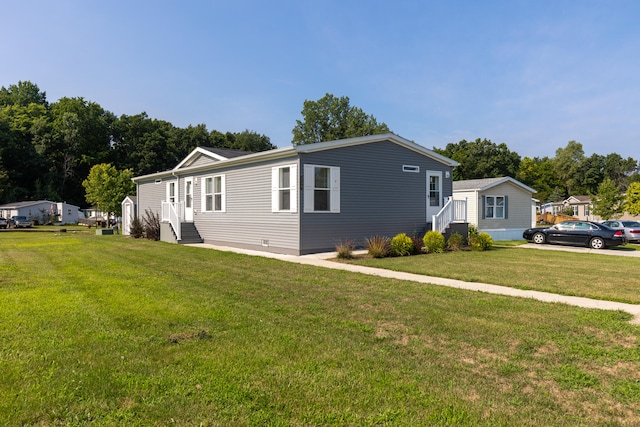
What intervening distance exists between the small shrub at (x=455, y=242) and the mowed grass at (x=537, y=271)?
1.19m

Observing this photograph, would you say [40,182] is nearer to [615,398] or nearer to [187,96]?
[187,96]

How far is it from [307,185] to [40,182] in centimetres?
5549

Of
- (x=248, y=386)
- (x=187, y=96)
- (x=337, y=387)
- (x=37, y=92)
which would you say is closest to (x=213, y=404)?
(x=248, y=386)

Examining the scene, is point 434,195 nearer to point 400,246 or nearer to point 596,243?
point 400,246

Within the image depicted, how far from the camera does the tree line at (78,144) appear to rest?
53312 millimetres

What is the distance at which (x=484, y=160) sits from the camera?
54031 mm

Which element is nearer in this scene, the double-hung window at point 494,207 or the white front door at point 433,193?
the white front door at point 433,193

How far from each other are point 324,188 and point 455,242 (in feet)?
16.6

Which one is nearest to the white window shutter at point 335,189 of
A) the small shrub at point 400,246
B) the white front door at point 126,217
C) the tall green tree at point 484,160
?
the small shrub at point 400,246

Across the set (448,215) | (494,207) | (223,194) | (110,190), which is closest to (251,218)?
(223,194)

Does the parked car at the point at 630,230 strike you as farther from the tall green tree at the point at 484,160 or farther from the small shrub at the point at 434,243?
the tall green tree at the point at 484,160

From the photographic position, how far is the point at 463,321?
200 inches

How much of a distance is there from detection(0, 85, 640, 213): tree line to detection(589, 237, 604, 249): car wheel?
120 feet

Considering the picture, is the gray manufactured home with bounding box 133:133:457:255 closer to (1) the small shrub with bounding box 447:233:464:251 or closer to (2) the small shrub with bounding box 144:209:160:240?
(2) the small shrub with bounding box 144:209:160:240
